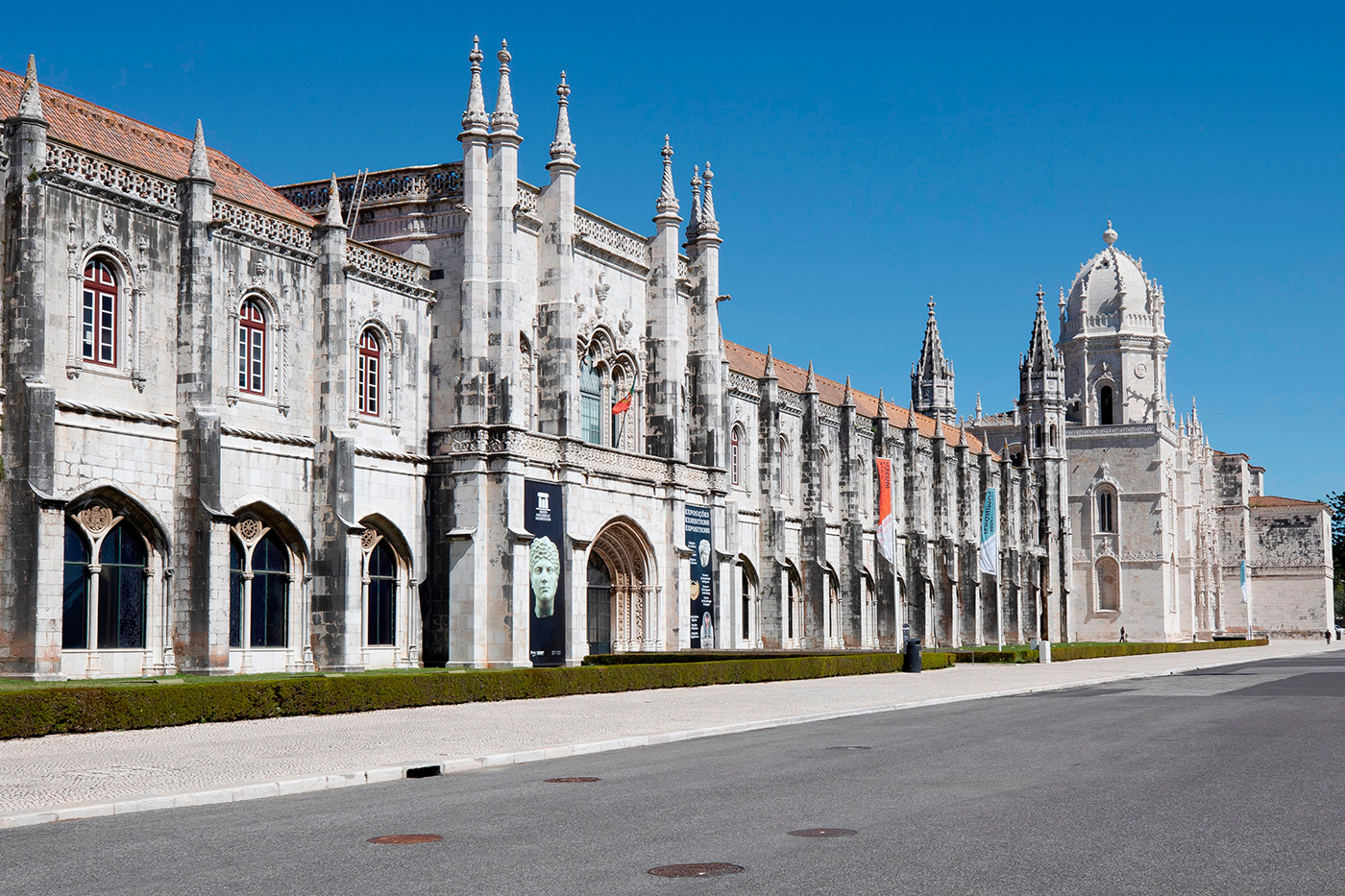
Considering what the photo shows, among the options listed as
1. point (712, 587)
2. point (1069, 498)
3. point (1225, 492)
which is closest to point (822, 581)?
point (712, 587)

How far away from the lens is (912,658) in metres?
44.6

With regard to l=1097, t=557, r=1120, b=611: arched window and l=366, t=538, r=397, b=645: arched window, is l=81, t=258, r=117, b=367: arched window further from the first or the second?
l=1097, t=557, r=1120, b=611: arched window

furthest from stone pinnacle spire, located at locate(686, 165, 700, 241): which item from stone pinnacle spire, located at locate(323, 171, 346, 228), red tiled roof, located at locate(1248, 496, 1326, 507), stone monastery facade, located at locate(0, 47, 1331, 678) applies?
red tiled roof, located at locate(1248, 496, 1326, 507)

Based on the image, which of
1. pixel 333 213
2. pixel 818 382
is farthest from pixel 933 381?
pixel 333 213

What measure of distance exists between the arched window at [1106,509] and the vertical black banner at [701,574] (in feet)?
207

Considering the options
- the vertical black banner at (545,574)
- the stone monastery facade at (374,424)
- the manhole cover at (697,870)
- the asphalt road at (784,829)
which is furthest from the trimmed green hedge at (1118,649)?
the manhole cover at (697,870)

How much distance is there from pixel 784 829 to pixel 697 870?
6.41 feet

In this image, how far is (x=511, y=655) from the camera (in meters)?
38.1

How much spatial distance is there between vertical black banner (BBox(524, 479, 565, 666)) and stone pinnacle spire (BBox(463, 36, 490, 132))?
10353mm

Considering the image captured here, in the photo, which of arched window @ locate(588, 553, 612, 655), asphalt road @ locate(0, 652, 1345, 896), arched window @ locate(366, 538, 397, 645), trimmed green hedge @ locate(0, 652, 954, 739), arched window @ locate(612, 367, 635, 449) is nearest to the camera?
asphalt road @ locate(0, 652, 1345, 896)

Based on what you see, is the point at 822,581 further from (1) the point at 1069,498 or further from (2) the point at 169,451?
(1) the point at 1069,498

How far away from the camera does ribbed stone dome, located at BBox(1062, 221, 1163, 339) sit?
10794cm

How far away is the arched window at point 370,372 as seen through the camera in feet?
124

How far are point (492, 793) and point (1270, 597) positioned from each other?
13068 cm
